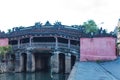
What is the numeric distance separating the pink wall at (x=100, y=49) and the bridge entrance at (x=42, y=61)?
848 centimetres

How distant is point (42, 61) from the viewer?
4041cm

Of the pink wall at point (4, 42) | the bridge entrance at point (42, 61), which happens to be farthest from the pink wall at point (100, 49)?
the pink wall at point (4, 42)

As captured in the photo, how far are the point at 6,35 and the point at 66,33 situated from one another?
27.7 ft

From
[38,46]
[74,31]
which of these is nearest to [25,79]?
[38,46]

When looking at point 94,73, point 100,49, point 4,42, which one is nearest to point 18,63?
point 4,42

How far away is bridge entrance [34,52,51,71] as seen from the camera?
38.4 metres

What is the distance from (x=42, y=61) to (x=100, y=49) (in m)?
12.5

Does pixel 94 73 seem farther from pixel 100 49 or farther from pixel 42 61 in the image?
pixel 42 61

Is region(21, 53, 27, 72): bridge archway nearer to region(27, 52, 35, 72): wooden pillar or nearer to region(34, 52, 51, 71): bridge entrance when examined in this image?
region(27, 52, 35, 72): wooden pillar

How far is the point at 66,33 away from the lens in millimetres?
32406

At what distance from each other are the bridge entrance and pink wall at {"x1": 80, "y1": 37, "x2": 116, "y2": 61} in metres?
8.48

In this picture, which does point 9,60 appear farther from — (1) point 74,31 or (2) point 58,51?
(1) point 74,31

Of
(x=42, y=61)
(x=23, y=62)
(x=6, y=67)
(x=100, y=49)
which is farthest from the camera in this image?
(x=42, y=61)

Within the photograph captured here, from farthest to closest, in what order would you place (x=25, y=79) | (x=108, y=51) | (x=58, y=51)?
(x=58, y=51)
(x=108, y=51)
(x=25, y=79)
